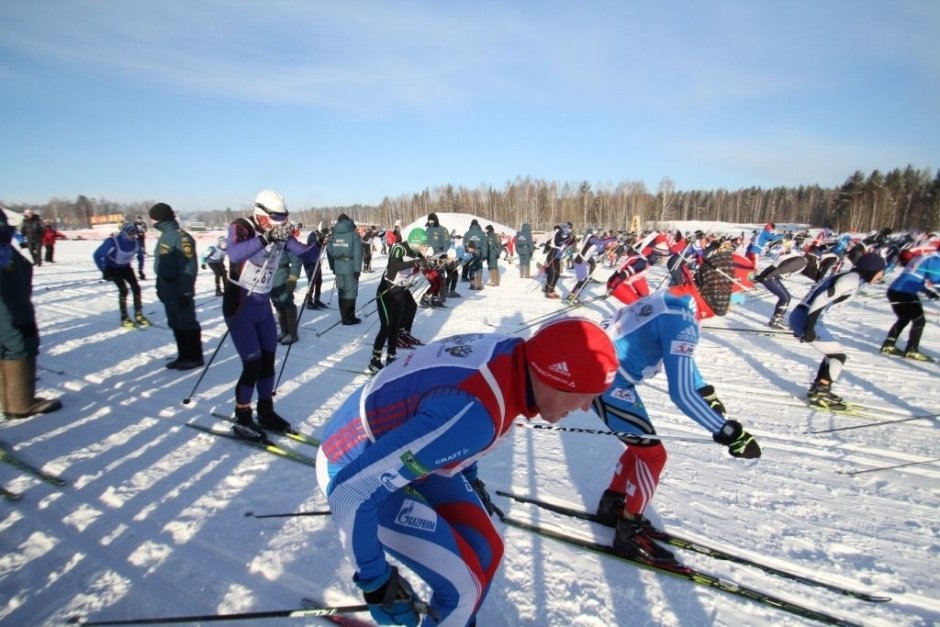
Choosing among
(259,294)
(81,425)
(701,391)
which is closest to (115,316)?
(81,425)

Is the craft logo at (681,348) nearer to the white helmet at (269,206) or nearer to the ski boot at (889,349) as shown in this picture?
the white helmet at (269,206)

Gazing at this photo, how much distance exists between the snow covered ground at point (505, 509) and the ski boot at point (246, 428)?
15 centimetres

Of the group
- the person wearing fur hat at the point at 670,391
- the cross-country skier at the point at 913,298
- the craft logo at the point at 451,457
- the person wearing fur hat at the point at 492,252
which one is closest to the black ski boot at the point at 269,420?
the person wearing fur hat at the point at 670,391

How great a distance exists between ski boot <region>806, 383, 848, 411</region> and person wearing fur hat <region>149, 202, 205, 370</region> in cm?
818

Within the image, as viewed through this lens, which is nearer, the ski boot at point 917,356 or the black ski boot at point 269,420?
the black ski boot at point 269,420

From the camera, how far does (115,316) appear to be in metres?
9.16

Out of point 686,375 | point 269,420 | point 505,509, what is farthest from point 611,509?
point 269,420

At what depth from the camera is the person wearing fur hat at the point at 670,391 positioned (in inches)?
107

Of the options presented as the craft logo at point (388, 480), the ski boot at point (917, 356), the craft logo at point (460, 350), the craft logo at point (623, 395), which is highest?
the craft logo at point (460, 350)

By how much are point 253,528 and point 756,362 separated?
296 inches

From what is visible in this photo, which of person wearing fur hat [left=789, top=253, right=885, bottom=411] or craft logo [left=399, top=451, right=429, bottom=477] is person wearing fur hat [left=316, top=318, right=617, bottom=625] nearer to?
craft logo [left=399, top=451, right=429, bottom=477]

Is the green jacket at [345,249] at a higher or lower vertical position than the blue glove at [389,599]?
higher

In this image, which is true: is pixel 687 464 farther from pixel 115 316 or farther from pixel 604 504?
pixel 115 316

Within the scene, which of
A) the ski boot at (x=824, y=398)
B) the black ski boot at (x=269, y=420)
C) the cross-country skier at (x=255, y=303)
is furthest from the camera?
the ski boot at (x=824, y=398)
